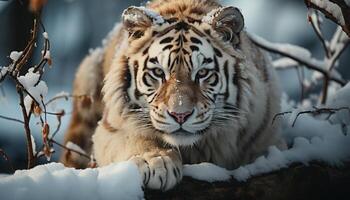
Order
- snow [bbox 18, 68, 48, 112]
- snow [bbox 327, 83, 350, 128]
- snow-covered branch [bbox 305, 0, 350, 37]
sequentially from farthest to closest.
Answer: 1. snow [bbox 327, 83, 350, 128]
2. snow [bbox 18, 68, 48, 112]
3. snow-covered branch [bbox 305, 0, 350, 37]

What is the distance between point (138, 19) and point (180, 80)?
0.42 m

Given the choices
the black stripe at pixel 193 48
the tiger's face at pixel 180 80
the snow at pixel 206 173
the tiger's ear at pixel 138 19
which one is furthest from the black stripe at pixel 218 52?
the snow at pixel 206 173

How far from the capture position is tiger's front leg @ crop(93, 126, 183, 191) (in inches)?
102

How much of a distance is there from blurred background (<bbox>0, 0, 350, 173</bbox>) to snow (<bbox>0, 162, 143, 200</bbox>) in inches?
107

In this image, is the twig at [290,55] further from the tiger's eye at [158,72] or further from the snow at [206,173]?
the snow at [206,173]

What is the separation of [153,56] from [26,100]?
0.60 m

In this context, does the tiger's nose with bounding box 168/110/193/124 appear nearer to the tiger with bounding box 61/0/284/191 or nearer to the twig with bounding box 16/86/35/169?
the tiger with bounding box 61/0/284/191

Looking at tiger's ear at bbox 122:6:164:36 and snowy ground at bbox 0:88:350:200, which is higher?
tiger's ear at bbox 122:6:164:36

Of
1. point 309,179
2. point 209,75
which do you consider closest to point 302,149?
point 309,179

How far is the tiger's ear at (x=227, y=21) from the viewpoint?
10.3ft

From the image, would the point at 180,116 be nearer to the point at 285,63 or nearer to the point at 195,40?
the point at 195,40

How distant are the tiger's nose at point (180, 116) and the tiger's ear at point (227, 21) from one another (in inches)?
20.9

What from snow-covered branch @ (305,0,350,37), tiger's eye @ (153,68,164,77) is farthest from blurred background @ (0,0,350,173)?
snow-covered branch @ (305,0,350,37)

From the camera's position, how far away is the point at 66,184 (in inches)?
95.4
